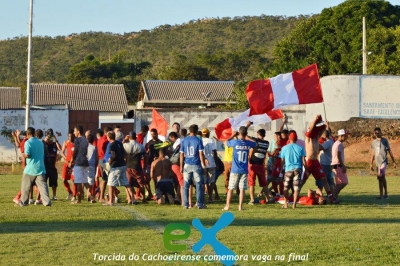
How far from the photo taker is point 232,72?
88625mm

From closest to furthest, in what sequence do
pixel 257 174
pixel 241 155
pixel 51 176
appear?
pixel 241 155
pixel 257 174
pixel 51 176

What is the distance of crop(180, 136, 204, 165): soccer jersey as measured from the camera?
1823 cm

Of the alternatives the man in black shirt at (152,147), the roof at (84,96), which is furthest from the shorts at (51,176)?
the roof at (84,96)

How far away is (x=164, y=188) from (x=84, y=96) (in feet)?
155

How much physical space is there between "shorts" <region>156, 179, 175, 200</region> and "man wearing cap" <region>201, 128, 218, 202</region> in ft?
3.45

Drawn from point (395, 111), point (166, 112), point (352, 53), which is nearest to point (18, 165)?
point (166, 112)

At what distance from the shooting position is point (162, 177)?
65.3 ft

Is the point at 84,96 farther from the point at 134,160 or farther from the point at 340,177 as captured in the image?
the point at 340,177

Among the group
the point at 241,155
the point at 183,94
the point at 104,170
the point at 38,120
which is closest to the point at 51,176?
the point at 104,170

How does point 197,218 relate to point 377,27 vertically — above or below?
below

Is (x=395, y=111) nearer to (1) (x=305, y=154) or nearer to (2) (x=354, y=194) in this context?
(2) (x=354, y=194)

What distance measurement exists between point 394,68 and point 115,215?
4236 cm

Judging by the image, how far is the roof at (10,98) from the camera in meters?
63.9

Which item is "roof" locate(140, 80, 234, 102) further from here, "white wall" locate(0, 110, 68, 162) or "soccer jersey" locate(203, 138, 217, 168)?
"soccer jersey" locate(203, 138, 217, 168)
